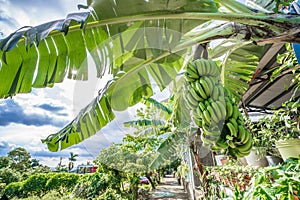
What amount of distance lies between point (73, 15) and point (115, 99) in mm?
695

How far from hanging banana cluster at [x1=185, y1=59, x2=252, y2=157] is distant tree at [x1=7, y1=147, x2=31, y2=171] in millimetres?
15141

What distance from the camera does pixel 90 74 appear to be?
100 centimetres

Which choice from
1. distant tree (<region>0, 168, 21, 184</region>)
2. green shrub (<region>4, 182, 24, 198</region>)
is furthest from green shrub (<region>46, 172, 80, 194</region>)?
distant tree (<region>0, 168, 21, 184</region>)

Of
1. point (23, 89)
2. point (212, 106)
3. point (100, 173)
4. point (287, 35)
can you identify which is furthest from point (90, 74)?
point (100, 173)

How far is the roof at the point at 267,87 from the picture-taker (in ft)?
6.32

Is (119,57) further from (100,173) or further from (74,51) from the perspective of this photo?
(100,173)

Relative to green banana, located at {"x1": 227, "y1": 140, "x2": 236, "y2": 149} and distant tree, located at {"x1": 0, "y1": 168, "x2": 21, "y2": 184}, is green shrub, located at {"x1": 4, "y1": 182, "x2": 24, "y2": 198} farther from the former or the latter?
green banana, located at {"x1": 227, "y1": 140, "x2": 236, "y2": 149}

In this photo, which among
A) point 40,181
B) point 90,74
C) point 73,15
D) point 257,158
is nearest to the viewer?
point 73,15

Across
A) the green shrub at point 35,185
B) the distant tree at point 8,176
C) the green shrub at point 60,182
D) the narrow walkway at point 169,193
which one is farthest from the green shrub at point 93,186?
the distant tree at point 8,176

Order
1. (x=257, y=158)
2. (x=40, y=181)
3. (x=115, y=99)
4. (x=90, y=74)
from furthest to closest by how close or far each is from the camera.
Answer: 1. (x=40, y=181)
2. (x=257, y=158)
3. (x=115, y=99)
4. (x=90, y=74)

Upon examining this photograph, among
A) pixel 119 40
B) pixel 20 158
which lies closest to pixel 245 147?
pixel 119 40

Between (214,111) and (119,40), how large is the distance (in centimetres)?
56

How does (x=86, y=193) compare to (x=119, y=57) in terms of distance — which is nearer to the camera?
(x=119, y=57)

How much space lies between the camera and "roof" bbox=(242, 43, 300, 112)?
6.32ft
